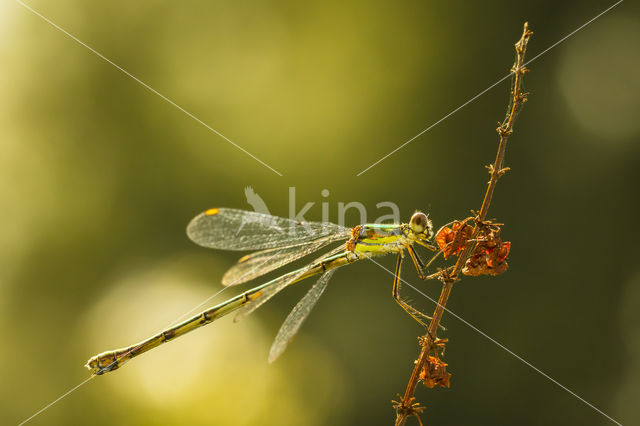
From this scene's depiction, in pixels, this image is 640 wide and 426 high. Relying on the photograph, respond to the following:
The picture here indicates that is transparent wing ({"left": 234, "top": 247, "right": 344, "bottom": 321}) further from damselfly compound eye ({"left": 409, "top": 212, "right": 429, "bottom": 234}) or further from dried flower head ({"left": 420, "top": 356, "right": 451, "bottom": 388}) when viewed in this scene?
dried flower head ({"left": 420, "top": 356, "right": 451, "bottom": 388})

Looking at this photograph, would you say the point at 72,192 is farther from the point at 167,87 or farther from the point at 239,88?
the point at 239,88

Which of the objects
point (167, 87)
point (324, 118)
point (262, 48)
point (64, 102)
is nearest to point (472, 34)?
point (324, 118)

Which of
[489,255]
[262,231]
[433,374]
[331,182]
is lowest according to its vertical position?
[433,374]

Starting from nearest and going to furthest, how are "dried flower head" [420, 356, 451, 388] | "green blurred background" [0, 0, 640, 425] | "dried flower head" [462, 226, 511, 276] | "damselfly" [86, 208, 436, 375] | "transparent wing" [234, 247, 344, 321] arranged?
"dried flower head" [420, 356, 451, 388] → "dried flower head" [462, 226, 511, 276] → "damselfly" [86, 208, 436, 375] → "transparent wing" [234, 247, 344, 321] → "green blurred background" [0, 0, 640, 425]

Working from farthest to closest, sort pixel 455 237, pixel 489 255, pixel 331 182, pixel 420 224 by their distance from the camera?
pixel 331 182
pixel 420 224
pixel 455 237
pixel 489 255

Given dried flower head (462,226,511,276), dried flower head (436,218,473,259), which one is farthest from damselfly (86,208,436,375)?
dried flower head (462,226,511,276)

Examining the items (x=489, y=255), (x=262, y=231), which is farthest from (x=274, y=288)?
(x=489, y=255)

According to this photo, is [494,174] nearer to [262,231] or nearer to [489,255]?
[489,255]
